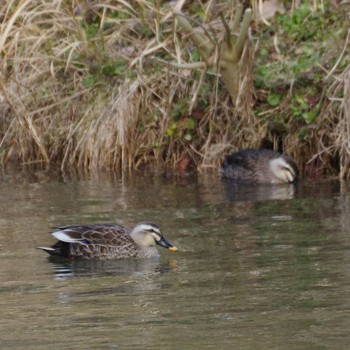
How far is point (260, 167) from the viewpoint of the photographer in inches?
663

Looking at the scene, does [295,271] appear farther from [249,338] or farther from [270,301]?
[249,338]

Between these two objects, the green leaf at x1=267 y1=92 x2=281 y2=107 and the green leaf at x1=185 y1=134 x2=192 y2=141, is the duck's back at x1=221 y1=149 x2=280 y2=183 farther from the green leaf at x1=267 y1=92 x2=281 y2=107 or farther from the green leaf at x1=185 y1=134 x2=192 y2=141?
the green leaf at x1=185 y1=134 x2=192 y2=141

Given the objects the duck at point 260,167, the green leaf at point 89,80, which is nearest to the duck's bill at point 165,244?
the duck at point 260,167

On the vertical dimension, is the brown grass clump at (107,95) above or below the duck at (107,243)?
above

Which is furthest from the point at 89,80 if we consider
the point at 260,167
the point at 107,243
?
the point at 107,243

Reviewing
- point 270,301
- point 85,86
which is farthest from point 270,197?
point 270,301

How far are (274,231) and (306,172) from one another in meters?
4.17

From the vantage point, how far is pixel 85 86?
18.5m

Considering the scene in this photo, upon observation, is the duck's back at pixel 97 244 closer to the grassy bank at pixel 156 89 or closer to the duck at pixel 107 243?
the duck at pixel 107 243

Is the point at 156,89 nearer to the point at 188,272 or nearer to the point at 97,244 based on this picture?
the point at 97,244

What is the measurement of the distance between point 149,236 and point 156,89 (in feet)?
20.2

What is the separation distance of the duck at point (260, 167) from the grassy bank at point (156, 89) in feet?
1.43

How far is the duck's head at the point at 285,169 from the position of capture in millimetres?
16391

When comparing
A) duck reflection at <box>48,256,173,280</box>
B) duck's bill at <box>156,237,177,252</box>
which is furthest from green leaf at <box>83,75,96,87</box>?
duck's bill at <box>156,237,177,252</box>
